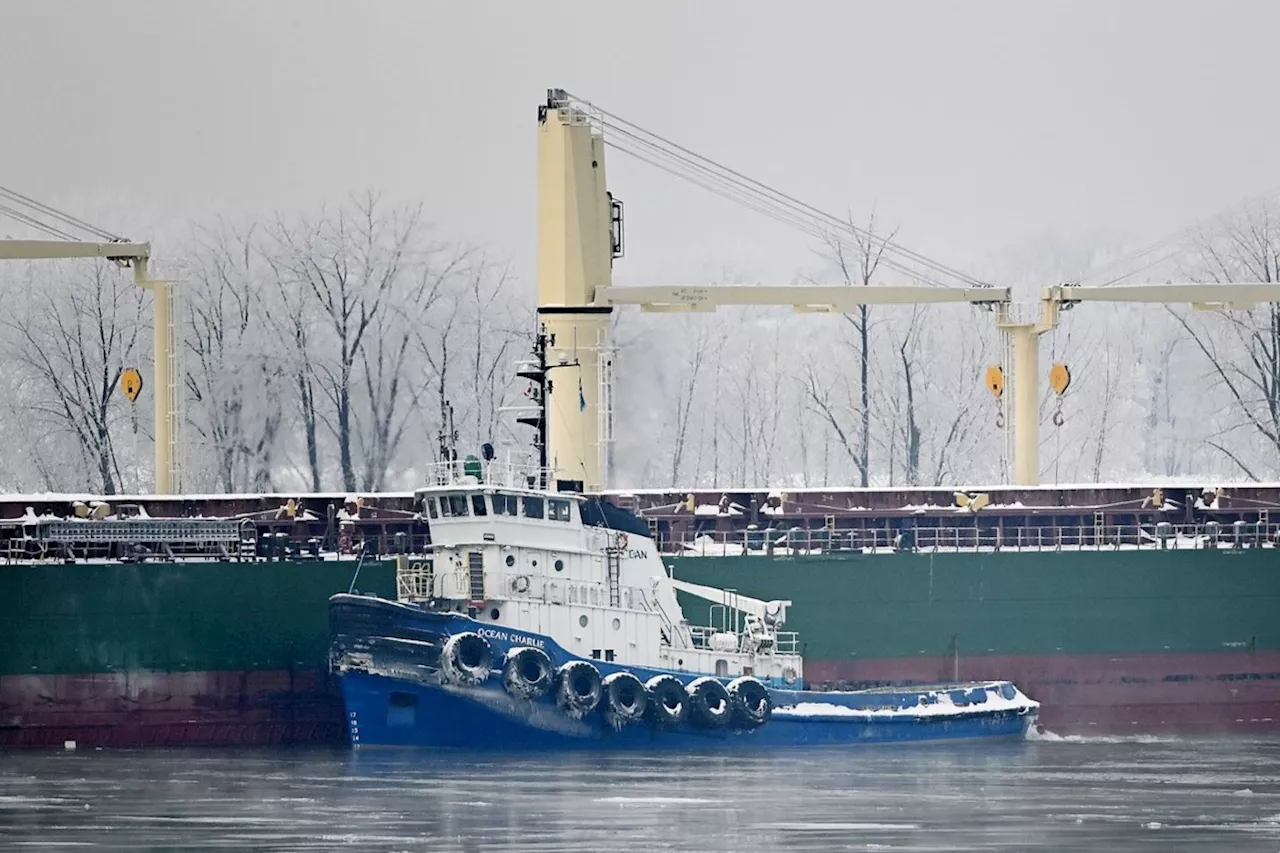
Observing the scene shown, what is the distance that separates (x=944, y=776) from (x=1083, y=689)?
808cm

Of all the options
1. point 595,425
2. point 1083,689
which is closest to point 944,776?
point 1083,689

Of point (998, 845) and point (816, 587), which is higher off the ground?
point (816, 587)

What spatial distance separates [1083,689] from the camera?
156ft

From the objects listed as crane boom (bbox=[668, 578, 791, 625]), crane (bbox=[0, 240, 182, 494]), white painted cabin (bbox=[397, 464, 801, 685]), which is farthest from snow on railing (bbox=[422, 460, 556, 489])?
crane (bbox=[0, 240, 182, 494])

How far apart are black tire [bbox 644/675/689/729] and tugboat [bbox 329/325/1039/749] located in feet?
0.07

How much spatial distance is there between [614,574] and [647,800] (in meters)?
6.37

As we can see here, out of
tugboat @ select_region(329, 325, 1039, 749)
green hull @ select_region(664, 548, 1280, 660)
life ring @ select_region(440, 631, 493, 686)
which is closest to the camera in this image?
life ring @ select_region(440, 631, 493, 686)

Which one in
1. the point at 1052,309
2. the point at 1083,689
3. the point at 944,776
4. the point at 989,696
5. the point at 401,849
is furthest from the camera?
the point at 1052,309

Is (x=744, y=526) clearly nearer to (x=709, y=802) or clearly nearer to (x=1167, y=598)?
(x=1167, y=598)

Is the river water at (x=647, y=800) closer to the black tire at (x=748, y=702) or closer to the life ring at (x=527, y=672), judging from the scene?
the black tire at (x=748, y=702)

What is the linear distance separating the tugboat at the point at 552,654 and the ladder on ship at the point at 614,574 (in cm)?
2

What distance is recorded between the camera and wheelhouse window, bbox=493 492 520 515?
41.8 metres

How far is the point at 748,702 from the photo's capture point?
42375 mm

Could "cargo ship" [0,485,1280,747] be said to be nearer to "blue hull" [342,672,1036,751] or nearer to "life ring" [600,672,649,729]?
"blue hull" [342,672,1036,751]
